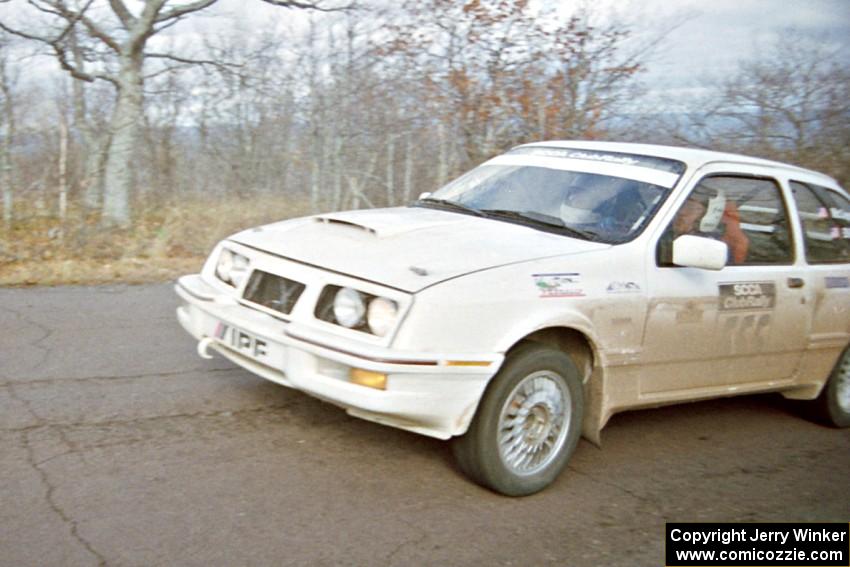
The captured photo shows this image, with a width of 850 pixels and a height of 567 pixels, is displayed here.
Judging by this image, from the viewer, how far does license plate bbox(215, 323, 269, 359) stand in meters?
4.05

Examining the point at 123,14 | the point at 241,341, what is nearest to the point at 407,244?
the point at 241,341

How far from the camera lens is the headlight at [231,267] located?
4.53 metres

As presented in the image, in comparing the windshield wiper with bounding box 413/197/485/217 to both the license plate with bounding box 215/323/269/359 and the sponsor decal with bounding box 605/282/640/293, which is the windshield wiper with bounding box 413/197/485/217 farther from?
the license plate with bounding box 215/323/269/359

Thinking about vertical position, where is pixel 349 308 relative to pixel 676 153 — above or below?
below

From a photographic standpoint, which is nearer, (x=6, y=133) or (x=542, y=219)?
(x=542, y=219)

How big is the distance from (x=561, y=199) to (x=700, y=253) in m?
0.91

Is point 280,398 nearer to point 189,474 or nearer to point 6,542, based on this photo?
point 189,474

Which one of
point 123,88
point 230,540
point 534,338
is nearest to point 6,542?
point 230,540

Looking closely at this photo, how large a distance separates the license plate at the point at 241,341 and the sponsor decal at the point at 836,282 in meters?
3.60

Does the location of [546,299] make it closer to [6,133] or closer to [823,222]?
[823,222]

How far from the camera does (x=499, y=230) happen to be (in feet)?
14.9

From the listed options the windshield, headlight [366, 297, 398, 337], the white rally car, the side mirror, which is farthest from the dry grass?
the side mirror

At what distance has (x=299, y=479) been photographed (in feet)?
12.9

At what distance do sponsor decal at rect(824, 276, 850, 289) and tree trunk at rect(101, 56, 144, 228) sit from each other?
9.18 meters
